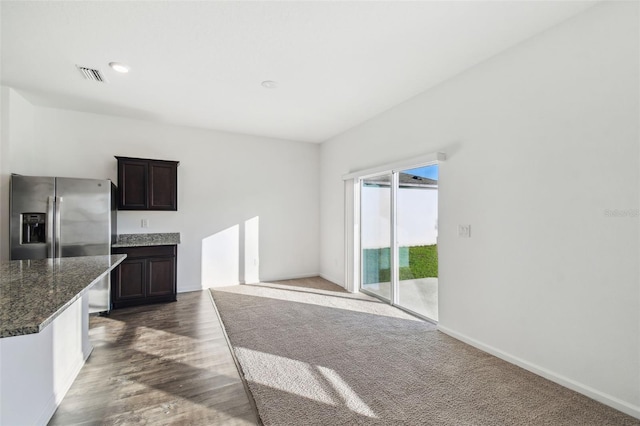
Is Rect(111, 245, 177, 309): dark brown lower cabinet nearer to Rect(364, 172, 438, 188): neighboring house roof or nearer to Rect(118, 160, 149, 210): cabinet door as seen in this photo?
Rect(118, 160, 149, 210): cabinet door

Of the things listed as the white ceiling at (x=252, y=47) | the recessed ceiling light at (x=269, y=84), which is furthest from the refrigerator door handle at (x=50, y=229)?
the recessed ceiling light at (x=269, y=84)

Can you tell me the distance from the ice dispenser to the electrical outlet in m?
4.80

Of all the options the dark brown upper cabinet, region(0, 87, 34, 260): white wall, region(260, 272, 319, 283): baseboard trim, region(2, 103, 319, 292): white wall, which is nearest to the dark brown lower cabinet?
region(2, 103, 319, 292): white wall

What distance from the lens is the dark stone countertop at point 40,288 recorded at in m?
1.04

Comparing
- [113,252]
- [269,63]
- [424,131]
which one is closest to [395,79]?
[424,131]

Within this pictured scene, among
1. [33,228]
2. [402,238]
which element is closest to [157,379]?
[33,228]

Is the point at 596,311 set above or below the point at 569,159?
below

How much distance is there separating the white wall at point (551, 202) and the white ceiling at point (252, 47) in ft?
1.05

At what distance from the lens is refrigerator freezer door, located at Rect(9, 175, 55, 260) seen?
3340mm

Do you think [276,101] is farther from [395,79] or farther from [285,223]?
[285,223]

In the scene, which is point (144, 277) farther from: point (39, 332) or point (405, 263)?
point (405, 263)

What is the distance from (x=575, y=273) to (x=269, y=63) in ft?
10.4

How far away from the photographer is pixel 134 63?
285 centimetres

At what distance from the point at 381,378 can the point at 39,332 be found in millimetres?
2159
